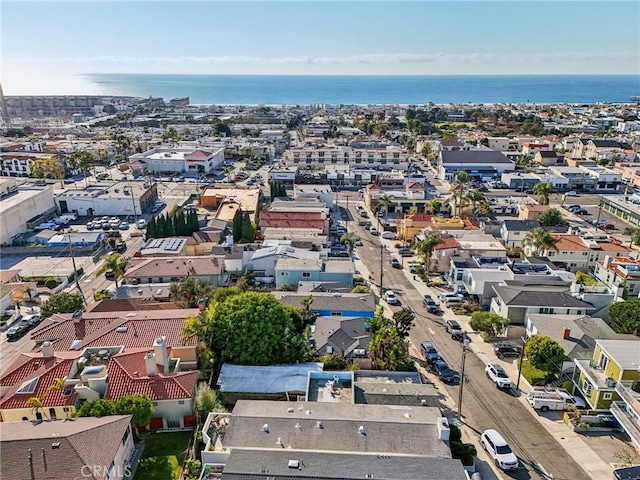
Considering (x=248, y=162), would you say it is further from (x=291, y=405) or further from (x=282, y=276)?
(x=291, y=405)

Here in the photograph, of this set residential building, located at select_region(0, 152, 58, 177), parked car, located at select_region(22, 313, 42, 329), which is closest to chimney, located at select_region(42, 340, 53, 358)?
parked car, located at select_region(22, 313, 42, 329)

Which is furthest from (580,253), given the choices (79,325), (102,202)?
(102,202)

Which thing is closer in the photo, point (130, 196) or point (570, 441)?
point (570, 441)

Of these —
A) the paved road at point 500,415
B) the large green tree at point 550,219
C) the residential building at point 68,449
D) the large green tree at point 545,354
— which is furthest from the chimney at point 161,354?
the large green tree at point 550,219

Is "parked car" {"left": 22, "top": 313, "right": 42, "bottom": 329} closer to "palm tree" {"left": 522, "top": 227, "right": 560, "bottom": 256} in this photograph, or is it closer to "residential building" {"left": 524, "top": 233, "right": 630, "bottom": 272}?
"palm tree" {"left": 522, "top": 227, "right": 560, "bottom": 256}

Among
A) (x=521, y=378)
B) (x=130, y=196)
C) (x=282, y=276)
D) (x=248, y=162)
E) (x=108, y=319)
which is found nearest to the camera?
(x=521, y=378)

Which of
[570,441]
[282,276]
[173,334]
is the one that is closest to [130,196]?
[282,276]
